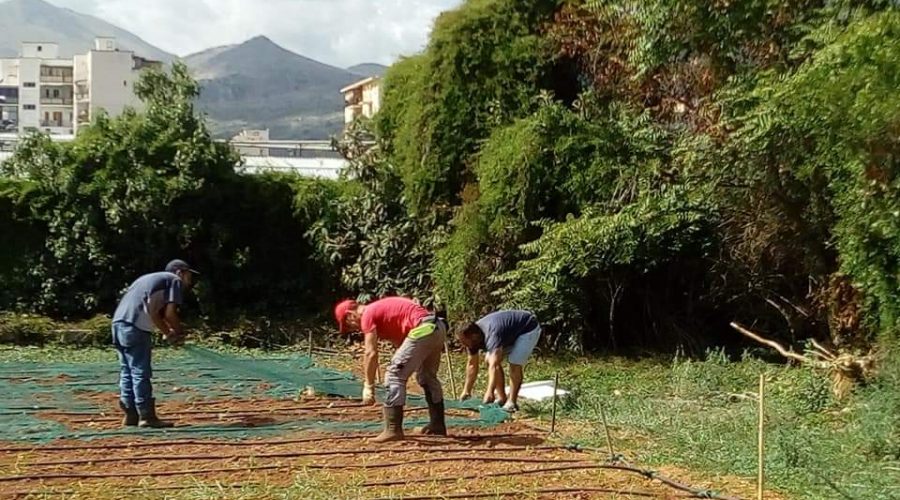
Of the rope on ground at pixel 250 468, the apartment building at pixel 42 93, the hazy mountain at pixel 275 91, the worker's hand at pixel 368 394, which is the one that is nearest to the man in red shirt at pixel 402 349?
the worker's hand at pixel 368 394

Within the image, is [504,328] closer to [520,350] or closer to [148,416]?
[520,350]

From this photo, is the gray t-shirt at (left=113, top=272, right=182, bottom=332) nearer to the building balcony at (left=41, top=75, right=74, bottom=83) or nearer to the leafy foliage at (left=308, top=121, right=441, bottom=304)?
the leafy foliage at (left=308, top=121, right=441, bottom=304)

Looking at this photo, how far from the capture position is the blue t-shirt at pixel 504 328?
34.1 feet

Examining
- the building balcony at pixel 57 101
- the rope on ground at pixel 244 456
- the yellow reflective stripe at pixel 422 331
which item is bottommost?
the rope on ground at pixel 244 456

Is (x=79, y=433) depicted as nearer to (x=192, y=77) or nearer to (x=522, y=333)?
(x=522, y=333)

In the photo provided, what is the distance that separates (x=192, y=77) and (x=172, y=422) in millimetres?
12893

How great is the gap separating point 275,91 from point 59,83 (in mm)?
64651

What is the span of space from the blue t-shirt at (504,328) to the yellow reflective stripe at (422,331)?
5.78 ft

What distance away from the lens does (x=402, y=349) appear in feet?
28.2

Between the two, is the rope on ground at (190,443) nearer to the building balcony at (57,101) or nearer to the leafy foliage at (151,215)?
the leafy foliage at (151,215)

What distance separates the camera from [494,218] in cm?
1462

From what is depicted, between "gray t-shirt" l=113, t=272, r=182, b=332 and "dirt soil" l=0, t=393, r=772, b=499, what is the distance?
2.89 feet

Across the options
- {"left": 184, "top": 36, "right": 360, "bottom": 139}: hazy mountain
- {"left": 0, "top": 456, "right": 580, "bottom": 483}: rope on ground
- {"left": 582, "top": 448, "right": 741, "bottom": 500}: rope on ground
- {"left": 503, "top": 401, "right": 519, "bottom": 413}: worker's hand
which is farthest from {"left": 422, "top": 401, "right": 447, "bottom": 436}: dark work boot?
{"left": 184, "top": 36, "right": 360, "bottom": 139}: hazy mountain

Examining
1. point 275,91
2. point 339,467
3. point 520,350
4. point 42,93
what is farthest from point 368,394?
point 275,91
